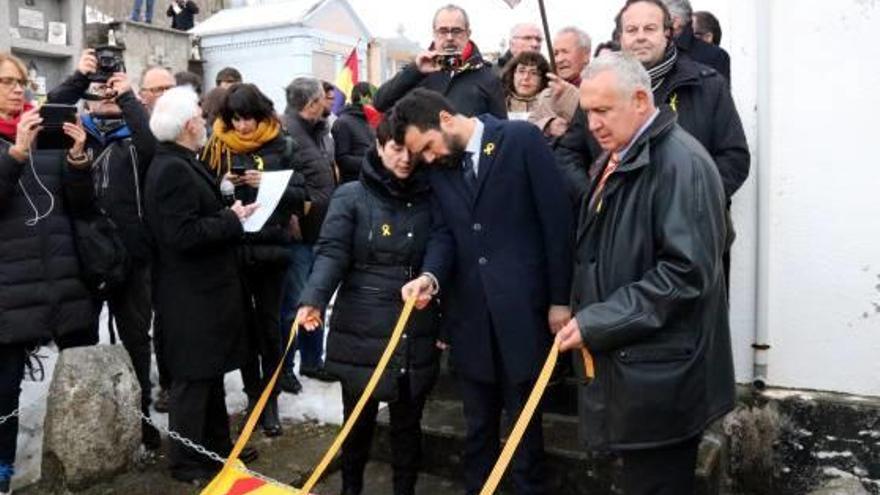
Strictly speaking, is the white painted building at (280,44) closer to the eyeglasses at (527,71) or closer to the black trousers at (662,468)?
the eyeglasses at (527,71)

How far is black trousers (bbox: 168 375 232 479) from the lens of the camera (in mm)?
4129

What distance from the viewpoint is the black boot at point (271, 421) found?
4.95m

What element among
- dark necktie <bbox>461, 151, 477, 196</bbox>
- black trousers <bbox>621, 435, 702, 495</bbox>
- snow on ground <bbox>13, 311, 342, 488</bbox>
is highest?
dark necktie <bbox>461, 151, 477, 196</bbox>

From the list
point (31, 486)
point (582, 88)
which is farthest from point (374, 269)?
point (31, 486)

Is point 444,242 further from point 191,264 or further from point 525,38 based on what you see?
point 525,38

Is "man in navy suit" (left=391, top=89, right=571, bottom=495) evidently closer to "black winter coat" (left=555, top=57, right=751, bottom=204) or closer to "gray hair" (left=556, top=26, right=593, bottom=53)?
"black winter coat" (left=555, top=57, right=751, bottom=204)

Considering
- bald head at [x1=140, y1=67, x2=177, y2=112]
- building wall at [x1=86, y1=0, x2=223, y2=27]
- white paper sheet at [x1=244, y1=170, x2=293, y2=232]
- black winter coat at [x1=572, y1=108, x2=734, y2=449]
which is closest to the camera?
black winter coat at [x1=572, y1=108, x2=734, y2=449]

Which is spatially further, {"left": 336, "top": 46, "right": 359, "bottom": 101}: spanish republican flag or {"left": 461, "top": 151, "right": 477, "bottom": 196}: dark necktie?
{"left": 336, "top": 46, "right": 359, "bottom": 101}: spanish republican flag

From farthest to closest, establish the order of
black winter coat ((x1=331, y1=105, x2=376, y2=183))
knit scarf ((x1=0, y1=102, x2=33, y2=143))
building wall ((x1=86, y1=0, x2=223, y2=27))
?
building wall ((x1=86, y1=0, x2=223, y2=27)), black winter coat ((x1=331, y1=105, x2=376, y2=183)), knit scarf ((x1=0, y1=102, x2=33, y2=143))

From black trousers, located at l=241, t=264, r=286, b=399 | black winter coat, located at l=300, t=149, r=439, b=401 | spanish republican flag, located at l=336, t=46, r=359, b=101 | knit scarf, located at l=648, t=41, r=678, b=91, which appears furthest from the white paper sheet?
spanish republican flag, located at l=336, t=46, r=359, b=101

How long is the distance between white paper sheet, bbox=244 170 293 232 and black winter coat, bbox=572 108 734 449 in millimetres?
2278

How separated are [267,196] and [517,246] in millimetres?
1744

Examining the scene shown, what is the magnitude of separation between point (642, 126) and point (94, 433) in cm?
323

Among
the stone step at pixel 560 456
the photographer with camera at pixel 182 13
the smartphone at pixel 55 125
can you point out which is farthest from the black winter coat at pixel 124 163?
the photographer with camera at pixel 182 13
